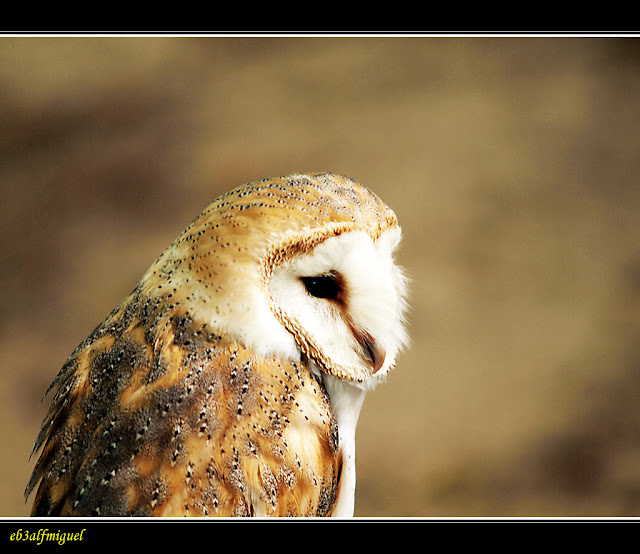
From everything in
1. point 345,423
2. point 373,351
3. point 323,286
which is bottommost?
point 345,423

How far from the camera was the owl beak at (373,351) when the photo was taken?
97cm

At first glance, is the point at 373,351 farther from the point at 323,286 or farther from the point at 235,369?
the point at 235,369

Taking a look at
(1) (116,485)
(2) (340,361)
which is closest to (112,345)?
(1) (116,485)

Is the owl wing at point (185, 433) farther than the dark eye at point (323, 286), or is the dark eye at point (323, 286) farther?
the dark eye at point (323, 286)

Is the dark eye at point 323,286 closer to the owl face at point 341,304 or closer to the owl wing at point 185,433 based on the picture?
the owl face at point 341,304

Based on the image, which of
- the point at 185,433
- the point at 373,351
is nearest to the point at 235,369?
the point at 185,433

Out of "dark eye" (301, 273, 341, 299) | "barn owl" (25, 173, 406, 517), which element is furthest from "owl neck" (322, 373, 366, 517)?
"dark eye" (301, 273, 341, 299)

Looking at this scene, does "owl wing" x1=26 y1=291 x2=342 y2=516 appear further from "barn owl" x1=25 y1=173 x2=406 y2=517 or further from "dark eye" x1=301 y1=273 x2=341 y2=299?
"dark eye" x1=301 y1=273 x2=341 y2=299

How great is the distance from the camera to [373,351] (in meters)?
0.97

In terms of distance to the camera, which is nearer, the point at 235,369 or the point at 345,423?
the point at 235,369

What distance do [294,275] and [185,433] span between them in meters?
0.28

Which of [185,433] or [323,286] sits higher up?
[323,286]

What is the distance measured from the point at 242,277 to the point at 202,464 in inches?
10.5

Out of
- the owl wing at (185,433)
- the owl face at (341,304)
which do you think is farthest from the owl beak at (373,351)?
the owl wing at (185,433)
